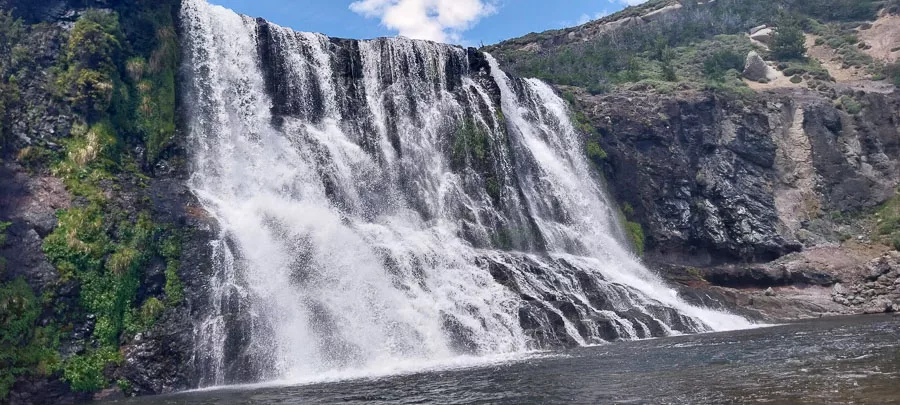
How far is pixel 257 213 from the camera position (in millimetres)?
27781

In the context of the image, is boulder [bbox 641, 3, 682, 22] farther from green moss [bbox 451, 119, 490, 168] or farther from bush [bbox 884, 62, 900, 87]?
green moss [bbox 451, 119, 490, 168]

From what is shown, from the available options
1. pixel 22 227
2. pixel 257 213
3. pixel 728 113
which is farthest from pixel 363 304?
pixel 728 113

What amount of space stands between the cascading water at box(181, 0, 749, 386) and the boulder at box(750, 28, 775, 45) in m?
40.9

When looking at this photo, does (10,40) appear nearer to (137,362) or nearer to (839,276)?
(137,362)

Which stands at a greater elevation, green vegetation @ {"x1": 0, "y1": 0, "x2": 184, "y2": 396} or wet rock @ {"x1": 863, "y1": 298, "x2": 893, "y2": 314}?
green vegetation @ {"x1": 0, "y1": 0, "x2": 184, "y2": 396}

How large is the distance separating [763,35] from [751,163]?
34.1m

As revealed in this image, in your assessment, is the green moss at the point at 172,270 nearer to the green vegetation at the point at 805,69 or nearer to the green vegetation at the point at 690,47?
the green vegetation at the point at 690,47

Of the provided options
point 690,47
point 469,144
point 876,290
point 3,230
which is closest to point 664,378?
point 3,230

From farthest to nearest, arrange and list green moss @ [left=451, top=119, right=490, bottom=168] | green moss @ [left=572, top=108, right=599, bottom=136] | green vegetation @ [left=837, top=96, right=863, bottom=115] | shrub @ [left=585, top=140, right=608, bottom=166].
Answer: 1. green vegetation @ [left=837, top=96, right=863, bottom=115]
2. green moss @ [left=572, top=108, right=599, bottom=136]
3. shrub @ [left=585, top=140, right=608, bottom=166]
4. green moss @ [left=451, top=119, right=490, bottom=168]

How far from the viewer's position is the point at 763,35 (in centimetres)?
7475

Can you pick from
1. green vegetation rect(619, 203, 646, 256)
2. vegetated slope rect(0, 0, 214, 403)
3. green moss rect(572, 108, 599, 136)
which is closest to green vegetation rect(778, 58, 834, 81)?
green moss rect(572, 108, 599, 136)

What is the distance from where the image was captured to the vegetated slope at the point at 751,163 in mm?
40844

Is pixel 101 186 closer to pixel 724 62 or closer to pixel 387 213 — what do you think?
pixel 387 213

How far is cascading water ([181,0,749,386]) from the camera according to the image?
928 inches
